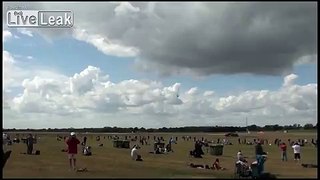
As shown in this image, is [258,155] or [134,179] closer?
[134,179]

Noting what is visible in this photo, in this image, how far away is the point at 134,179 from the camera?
16156 millimetres

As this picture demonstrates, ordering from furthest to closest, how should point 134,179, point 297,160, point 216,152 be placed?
point 216,152 → point 297,160 → point 134,179

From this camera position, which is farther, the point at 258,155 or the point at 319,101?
the point at 258,155

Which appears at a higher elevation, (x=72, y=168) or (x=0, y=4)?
(x=0, y=4)

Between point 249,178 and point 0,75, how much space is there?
10618 millimetres

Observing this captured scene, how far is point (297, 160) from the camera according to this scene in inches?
1313

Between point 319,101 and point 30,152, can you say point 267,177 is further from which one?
point 30,152

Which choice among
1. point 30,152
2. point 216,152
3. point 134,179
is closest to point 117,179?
point 134,179

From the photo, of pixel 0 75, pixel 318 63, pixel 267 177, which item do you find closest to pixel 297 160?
pixel 267 177

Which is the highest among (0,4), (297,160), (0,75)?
(0,4)

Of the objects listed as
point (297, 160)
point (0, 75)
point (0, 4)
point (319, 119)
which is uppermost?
point (0, 4)

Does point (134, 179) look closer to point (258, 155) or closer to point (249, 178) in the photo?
point (249, 178)

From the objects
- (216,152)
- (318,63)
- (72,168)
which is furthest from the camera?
(216,152)

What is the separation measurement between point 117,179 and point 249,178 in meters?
6.41
